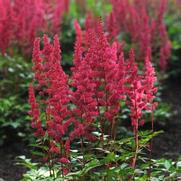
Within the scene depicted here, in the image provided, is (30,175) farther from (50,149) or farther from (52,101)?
(52,101)

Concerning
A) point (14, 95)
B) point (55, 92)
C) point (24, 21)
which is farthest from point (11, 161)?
point (55, 92)

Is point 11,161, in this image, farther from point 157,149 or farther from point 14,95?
point 157,149

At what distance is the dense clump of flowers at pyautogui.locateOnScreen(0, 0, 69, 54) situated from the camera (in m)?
6.32

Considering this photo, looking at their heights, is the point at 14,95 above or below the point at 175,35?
below

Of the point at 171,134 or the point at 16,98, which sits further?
the point at 171,134

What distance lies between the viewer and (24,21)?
22.4ft

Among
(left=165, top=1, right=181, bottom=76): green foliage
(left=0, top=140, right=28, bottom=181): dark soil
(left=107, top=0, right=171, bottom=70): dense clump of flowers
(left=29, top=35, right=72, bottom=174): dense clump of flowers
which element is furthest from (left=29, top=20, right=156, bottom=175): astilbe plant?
(left=165, top=1, right=181, bottom=76): green foliage

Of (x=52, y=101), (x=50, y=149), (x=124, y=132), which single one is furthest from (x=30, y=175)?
(x=124, y=132)

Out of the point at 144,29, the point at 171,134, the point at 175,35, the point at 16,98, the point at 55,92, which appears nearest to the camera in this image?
the point at 55,92

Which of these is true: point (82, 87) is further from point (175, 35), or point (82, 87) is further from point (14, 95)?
point (175, 35)

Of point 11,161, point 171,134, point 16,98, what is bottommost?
point 11,161

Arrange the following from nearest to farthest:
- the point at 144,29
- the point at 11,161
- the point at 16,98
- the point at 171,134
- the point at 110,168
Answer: the point at 110,168
the point at 11,161
the point at 16,98
the point at 171,134
the point at 144,29

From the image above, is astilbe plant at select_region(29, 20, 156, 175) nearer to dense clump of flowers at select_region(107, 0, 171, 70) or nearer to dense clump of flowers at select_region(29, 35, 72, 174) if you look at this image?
dense clump of flowers at select_region(29, 35, 72, 174)

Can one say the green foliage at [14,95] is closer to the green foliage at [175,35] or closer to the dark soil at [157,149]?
the dark soil at [157,149]
